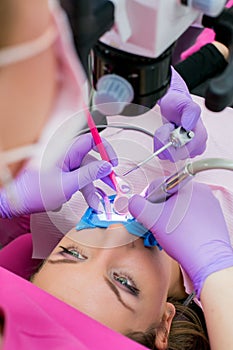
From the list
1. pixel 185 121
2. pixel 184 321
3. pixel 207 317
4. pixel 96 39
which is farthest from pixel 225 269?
pixel 96 39

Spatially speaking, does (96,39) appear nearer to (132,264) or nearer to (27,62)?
(27,62)

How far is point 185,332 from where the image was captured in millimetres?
1171

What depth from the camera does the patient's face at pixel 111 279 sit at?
3.43 feet

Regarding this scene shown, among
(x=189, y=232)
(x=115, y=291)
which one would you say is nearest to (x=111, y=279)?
(x=115, y=291)

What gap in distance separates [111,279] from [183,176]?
25cm

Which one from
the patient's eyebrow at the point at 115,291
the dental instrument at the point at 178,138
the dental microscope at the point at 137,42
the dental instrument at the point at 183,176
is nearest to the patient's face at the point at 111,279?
the patient's eyebrow at the point at 115,291

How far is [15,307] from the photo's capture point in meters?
0.88

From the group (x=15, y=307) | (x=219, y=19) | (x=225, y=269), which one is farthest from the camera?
(x=225, y=269)

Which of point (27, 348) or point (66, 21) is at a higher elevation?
point (66, 21)

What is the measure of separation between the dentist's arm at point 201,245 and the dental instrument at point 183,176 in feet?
0.06

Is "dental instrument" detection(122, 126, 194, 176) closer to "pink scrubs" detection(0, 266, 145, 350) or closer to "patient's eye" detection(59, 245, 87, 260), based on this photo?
"patient's eye" detection(59, 245, 87, 260)

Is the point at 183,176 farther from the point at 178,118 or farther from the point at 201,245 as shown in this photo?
the point at 178,118

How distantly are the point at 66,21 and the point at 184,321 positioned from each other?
861mm

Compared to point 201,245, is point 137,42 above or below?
above
